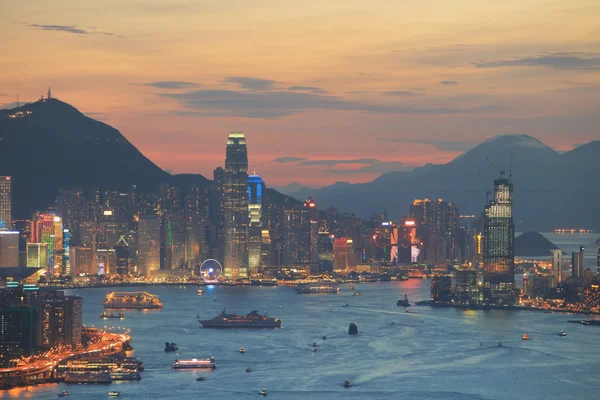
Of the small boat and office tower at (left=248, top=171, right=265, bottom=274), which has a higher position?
office tower at (left=248, top=171, right=265, bottom=274)

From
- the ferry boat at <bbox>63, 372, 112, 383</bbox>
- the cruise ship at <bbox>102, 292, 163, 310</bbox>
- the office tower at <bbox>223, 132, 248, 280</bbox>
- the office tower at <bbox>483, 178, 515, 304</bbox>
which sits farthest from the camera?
the office tower at <bbox>223, 132, 248, 280</bbox>

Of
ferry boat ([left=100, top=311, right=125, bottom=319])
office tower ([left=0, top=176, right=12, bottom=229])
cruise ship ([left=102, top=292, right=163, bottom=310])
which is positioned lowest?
ferry boat ([left=100, top=311, right=125, bottom=319])

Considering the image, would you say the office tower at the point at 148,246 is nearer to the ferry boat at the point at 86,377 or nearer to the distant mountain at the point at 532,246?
the distant mountain at the point at 532,246

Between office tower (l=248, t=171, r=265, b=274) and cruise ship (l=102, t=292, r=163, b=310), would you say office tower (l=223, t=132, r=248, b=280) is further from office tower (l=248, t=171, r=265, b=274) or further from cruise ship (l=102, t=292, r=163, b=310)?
cruise ship (l=102, t=292, r=163, b=310)

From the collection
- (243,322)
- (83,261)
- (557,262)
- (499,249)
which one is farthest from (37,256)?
(243,322)

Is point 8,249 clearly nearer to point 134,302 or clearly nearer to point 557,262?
point 134,302

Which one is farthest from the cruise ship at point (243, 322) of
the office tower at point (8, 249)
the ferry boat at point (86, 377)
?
the office tower at point (8, 249)

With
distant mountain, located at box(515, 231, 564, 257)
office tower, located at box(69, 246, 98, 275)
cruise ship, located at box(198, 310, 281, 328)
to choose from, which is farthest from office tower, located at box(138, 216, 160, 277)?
distant mountain, located at box(515, 231, 564, 257)
